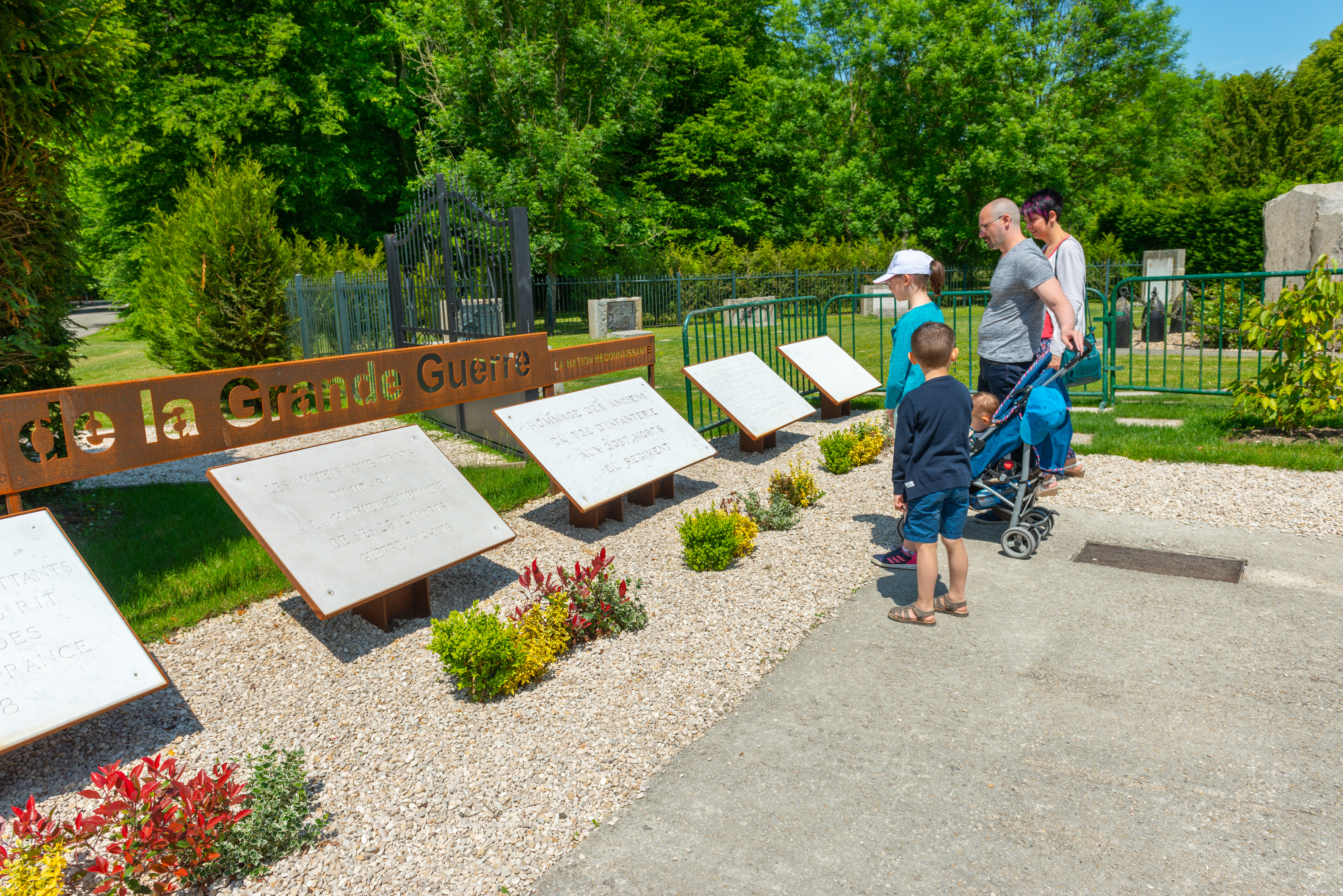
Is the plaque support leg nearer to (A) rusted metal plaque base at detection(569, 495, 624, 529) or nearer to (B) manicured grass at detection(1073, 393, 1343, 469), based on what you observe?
(A) rusted metal plaque base at detection(569, 495, 624, 529)

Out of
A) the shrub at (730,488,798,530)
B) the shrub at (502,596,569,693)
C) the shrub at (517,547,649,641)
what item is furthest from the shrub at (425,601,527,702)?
the shrub at (730,488,798,530)

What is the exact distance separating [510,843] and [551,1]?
24768 mm

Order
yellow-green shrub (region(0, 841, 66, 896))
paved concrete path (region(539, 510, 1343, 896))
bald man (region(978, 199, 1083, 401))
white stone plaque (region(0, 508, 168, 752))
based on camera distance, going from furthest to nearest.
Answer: bald man (region(978, 199, 1083, 401)) < white stone plaque (region(0, 508, 168, 752)) < paved concrete path (region(539, 510, 1343, 896)) < yellow-green shrub (region(0, 841, 66, 896))

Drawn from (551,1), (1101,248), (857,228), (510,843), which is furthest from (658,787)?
(857,228)

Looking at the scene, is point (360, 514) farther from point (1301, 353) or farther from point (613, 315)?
point (613, 315)

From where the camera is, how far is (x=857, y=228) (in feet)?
108

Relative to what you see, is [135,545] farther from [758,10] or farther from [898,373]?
[758,10]

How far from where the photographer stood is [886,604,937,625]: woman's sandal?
14.6 ft

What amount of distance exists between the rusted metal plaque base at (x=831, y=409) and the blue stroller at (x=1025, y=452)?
12.8 feet

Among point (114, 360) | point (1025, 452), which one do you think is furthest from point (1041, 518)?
point (114, 360)

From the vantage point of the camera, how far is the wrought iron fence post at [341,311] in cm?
1573

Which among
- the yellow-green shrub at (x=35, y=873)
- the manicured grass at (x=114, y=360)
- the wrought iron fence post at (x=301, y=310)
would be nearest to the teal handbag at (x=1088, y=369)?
the yellow-green shrub at (x=35, y=873)

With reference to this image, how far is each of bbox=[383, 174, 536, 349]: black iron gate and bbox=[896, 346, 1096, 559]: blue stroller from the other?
4.47 metres

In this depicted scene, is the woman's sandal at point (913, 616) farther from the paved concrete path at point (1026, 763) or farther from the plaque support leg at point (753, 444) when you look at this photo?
the plaque support leg at point (753, 444)
